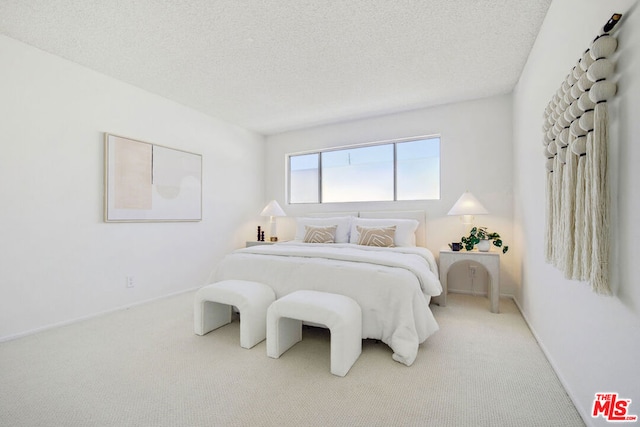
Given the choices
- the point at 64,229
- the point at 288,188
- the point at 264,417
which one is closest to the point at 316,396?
the point at 264,417

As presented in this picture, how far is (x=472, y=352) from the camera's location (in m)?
2.07

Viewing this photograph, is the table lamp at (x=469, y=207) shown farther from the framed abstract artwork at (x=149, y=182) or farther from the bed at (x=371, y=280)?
the framed abstract artwork at (x=149, y=182)

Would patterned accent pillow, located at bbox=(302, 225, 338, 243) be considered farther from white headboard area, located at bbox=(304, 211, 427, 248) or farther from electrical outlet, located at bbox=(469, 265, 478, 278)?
electrical outlet, located at bbox=(469, 265, 478, 278)

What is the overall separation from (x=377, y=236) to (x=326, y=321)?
5.76 feet

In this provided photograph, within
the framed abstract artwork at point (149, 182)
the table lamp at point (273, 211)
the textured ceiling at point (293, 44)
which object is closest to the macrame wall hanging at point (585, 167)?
the textured ceiling at point (293, 44)

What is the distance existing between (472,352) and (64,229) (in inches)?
141

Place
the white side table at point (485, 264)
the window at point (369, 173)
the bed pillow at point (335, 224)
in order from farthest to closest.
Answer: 1. the window at point (369, 173)
2. the bed pillow at point (335, 224)
3. the white side table at point (485, 264)

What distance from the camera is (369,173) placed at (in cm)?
443

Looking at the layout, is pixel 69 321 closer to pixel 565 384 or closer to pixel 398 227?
pixel 398 227

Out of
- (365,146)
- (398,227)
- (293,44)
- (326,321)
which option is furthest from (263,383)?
(365,146)

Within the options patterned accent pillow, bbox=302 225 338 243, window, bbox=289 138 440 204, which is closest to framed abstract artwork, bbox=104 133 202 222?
patterned accent pillow, bbox=302 225 338 243
